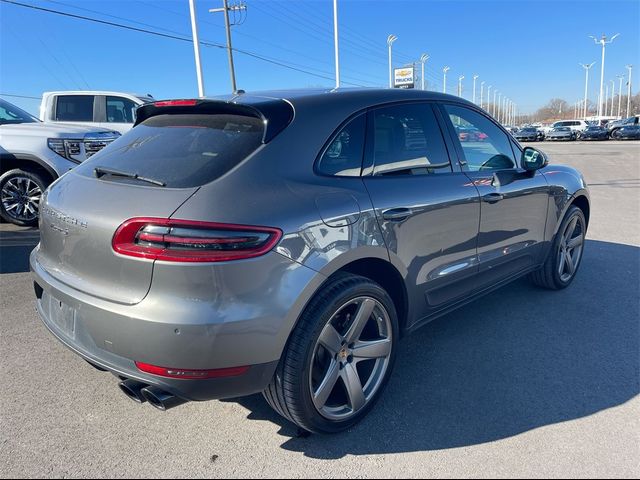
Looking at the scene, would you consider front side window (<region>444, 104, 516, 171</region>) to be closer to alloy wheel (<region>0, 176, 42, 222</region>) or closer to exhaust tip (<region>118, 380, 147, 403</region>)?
exhaust tip (<region>118, 380, 147, 403</region>)

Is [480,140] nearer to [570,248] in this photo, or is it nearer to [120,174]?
[570,248]

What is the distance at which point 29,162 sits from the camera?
6766 mm

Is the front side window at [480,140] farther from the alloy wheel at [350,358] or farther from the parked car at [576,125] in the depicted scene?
the parked car at [576,125]

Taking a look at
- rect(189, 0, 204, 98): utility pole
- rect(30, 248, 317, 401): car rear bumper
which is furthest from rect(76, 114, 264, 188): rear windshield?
rect(189, 0, 204, 98): utility pole

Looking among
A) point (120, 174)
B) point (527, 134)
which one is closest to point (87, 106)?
point (120, 174)

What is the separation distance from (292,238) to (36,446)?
1.65 metres

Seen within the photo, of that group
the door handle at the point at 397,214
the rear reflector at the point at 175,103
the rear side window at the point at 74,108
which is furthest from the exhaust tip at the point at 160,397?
the rear side window at the point at 74,108

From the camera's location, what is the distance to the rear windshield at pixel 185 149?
218cm

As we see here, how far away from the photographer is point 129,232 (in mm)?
2061

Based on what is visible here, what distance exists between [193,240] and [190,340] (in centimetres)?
41

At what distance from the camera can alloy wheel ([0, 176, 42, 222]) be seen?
6.60 meters

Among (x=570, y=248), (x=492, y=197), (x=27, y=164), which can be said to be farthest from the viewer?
(x=27, y=164)

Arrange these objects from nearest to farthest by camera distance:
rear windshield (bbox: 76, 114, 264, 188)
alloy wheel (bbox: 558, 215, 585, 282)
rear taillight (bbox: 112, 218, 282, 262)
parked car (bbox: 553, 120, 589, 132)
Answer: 1. rear taillight (bbox: 112, 218, 282, 262)
2. rear windshield (bbox: 76, 114, 264, 188)
3. alloy wheel (bbox: 558, 215, 585, 282)
4. parked car (bbox: 553, 120, 589, 132)

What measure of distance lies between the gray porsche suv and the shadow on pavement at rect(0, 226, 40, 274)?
2899 mm
